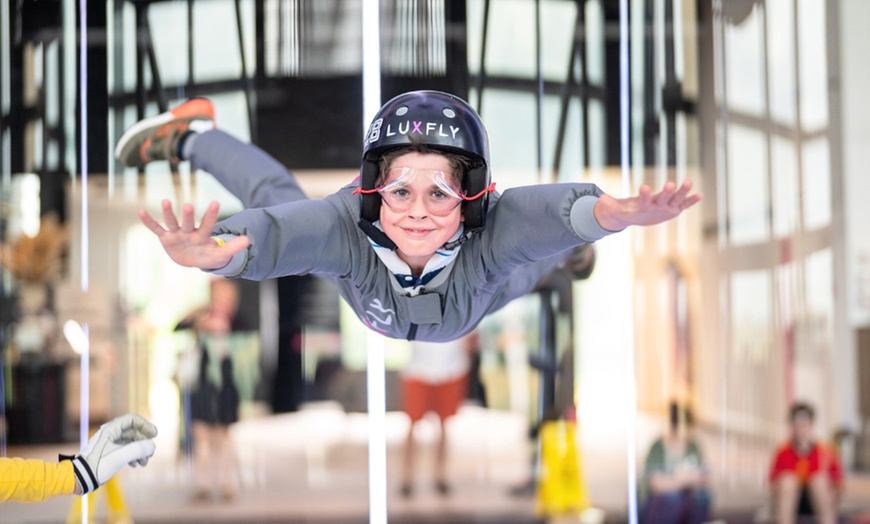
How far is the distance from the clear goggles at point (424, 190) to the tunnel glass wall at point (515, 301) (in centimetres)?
208

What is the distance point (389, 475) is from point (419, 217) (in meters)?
2.86

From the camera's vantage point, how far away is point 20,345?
13.9 feet

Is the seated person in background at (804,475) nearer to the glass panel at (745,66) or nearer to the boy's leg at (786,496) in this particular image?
the boy's leg at (786,496)

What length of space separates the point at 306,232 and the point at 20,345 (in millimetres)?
2905

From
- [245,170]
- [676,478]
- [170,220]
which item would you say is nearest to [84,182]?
[245,170]

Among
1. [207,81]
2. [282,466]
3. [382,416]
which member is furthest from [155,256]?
[382,416]

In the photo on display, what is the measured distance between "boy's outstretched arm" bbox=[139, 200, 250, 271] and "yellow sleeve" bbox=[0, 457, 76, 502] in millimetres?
701

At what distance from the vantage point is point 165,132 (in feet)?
8.96

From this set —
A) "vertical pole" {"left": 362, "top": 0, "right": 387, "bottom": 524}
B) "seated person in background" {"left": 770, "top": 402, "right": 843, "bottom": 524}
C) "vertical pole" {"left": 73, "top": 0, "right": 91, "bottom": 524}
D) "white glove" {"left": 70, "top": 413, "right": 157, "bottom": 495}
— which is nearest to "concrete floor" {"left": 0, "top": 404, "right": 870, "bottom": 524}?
"seated person in background" {"left": 770, "top": 402, "right": 843, "bottom": 524}

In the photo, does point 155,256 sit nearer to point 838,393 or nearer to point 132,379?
point 132,379

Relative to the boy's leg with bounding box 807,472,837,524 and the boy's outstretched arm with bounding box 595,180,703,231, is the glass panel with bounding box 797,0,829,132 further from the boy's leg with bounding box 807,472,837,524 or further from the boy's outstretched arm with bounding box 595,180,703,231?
the boy's outstretched arm with bounding box 595,180,703,231

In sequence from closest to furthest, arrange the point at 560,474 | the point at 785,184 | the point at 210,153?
the point at 210,153, the point at 785,184, the point at 560,474

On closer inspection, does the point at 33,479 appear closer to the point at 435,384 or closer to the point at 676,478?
the point at 435,384

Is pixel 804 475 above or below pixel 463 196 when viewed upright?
below
